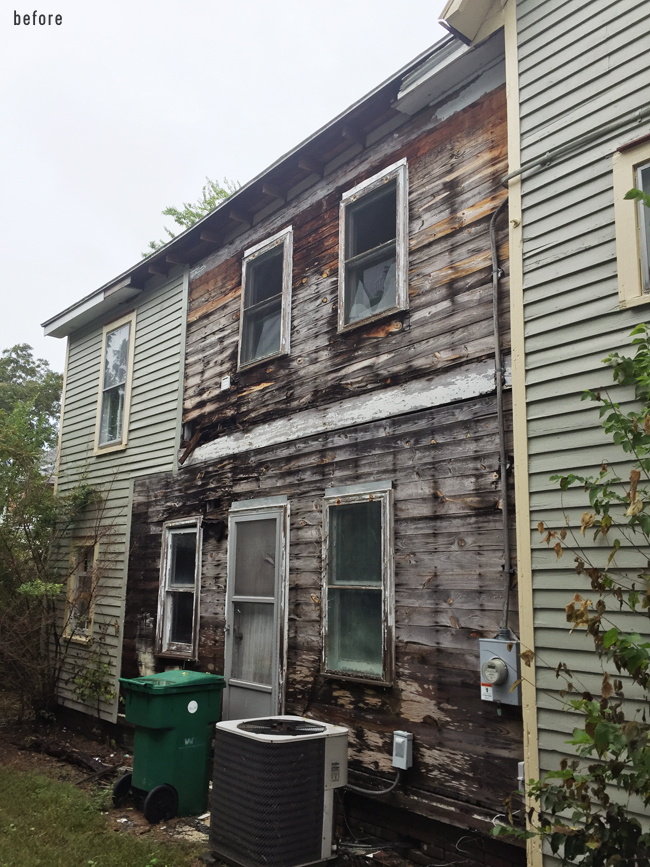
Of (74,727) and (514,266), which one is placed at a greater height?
(514,266)

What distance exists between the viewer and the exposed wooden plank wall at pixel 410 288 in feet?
18.7

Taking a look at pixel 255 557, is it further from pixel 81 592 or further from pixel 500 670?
pixel 81 592

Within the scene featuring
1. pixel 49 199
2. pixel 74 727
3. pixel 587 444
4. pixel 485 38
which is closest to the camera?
pixel 587 444

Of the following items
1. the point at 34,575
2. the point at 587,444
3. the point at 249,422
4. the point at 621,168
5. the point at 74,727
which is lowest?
the point at 74,727

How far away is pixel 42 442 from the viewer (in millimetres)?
10516

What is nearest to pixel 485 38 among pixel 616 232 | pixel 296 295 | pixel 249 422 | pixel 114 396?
pixel 616 232

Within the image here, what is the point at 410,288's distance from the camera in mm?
6238

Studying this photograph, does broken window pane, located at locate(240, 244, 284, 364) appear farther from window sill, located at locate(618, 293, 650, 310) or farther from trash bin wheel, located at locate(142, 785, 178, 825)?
trash bin wheel, located at locate(142, 785, 178, 825)

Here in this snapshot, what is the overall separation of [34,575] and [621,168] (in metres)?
9.26

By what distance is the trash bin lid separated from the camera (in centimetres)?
637

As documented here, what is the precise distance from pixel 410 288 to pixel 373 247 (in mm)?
867

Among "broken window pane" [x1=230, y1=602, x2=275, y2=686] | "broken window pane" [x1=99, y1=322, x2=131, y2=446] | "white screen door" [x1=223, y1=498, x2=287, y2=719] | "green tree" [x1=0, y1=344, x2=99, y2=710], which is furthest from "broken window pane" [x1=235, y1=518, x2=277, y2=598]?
"broken window pane" [x1=99, y1=322, x2=131, y2=446]

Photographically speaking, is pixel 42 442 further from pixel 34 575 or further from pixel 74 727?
pixel 74 727

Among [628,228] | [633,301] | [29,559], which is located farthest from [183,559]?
[628,228]
